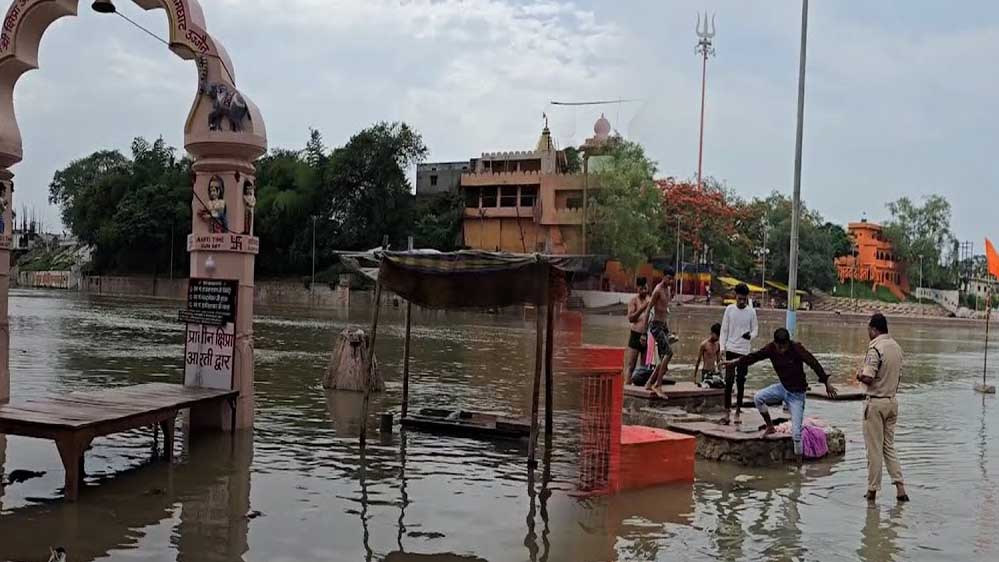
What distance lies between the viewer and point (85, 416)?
24.9ft

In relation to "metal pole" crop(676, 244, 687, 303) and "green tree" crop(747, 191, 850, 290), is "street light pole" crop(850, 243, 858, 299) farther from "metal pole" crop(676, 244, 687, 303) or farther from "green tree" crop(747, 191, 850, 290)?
"metal pole" crop(676, 244, 687, 303)

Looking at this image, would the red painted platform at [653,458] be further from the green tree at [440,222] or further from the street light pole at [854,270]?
the street light pole at [854,270]

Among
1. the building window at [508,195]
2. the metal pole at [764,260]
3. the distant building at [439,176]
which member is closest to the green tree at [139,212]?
the distant building at [439,176]

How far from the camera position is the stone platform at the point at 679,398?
1280cm

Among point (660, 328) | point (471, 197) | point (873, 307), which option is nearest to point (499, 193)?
point (471, 197)

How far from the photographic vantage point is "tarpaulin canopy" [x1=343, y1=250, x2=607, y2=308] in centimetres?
959

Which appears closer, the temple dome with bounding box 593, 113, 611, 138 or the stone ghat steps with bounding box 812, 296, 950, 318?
the temple dome with bounding box 593, 113, 611, 138

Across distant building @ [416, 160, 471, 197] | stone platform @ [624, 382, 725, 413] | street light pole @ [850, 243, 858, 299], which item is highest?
distant building @ [416, 160, 471, 197]

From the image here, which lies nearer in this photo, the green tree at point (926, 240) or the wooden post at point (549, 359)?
the wooden post at point (549, 359)

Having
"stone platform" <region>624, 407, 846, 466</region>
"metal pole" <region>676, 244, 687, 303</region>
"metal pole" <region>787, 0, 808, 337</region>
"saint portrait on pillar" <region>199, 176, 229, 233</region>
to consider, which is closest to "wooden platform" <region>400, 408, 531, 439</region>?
"stone platform" <region>624, 407, 846, 466</region>

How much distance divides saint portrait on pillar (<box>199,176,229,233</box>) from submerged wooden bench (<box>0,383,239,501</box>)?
198cm

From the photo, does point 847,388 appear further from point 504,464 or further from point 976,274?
point 976,274

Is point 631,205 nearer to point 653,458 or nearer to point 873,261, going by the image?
point 653,458

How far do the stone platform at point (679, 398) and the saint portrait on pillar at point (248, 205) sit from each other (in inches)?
233
